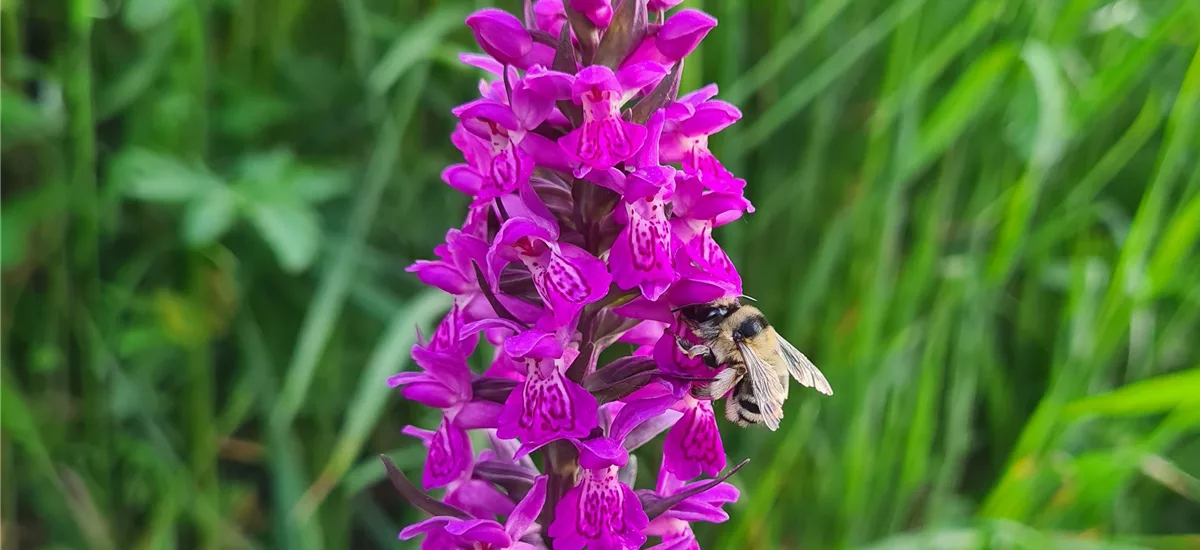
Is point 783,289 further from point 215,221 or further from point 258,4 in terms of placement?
point 258,4

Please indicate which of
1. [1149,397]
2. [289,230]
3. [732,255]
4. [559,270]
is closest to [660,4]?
[559,270]

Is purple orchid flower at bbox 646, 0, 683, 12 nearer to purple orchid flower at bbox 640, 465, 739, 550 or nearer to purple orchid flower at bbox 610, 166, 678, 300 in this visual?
purple orchid flower at bbox 610, 166, 678, 300

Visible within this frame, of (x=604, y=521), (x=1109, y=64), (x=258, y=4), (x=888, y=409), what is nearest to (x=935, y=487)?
(x=888, y=409)

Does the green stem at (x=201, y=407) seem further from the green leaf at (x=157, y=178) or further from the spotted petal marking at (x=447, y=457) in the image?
the spotted petal marking at (x=447, y=457)

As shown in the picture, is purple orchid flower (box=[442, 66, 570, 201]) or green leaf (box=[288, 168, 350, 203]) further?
green leaf (box=[288, 168, 350, 203])

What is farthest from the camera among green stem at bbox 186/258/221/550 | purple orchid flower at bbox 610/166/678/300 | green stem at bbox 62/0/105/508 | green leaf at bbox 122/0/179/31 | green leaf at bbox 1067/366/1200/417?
green stem at bbox 186/258/221/550

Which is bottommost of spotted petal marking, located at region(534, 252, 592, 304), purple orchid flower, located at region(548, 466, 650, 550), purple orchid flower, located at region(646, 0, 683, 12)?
purple orchid flower, located at region(548, 466, 650, 550)

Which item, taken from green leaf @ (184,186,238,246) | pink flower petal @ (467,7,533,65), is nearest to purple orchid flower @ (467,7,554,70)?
pink flower petal @ (467,7,533,65)

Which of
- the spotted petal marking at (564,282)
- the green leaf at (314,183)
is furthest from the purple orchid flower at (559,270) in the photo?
the green leaf at (314,183)
